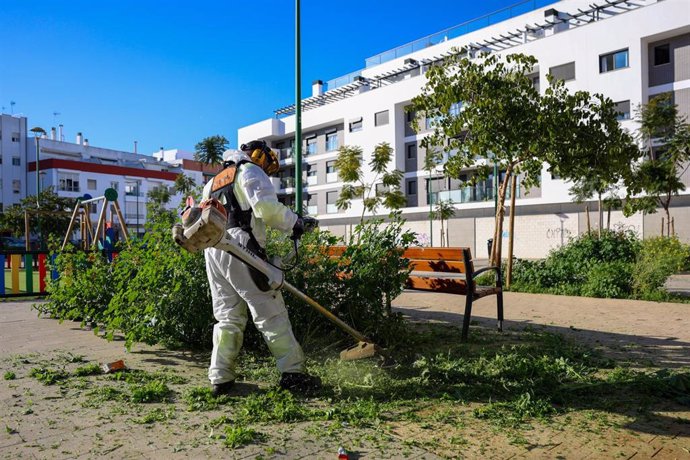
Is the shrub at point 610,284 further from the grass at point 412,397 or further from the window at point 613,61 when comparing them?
the window at point 613,61

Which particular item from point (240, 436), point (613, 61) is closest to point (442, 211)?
point (613, 61)

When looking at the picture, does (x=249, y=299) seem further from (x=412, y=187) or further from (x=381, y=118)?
(x=381, y=118)

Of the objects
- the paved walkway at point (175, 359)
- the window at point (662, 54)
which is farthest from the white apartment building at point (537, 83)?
the paved walkway at point (175, 359)

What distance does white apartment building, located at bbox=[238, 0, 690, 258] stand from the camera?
27.5 m

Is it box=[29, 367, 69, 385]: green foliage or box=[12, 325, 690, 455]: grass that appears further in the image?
box=[29, 367, 69, 385]: green foliage

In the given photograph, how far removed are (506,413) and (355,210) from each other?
40.8 m

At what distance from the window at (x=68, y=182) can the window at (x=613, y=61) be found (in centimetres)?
6102

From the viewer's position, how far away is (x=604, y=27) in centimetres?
2895

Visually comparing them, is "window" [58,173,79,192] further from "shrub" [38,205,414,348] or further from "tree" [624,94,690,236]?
"shrub" [38,205,414,348]

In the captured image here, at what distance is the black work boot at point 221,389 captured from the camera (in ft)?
12.2

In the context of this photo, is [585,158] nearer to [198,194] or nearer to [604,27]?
[198,194]

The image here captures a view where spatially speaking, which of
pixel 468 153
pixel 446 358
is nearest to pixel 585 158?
pixel 468 153

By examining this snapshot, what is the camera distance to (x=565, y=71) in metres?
31.0

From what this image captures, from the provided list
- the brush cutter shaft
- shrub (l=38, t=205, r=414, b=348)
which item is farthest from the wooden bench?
the brush cutter shaft
